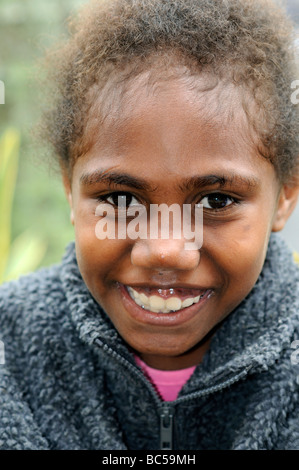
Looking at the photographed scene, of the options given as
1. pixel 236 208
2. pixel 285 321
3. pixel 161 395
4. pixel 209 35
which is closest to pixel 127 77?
pixel 209 35

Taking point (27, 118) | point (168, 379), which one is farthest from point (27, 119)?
point (168, 379)

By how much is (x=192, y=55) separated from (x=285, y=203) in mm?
362

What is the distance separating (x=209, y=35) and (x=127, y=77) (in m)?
0.14

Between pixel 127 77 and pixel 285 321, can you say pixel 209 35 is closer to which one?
pixel 127 77

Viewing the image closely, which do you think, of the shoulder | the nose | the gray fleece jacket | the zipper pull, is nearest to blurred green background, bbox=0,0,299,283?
the shoulder

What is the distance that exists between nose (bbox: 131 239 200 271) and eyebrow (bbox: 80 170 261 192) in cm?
8

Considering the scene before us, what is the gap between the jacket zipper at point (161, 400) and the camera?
1081 mm

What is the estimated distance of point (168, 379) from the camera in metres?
1.22

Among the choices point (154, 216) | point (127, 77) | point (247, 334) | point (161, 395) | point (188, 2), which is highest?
point (188, 2)

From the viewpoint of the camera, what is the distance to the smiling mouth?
103cm

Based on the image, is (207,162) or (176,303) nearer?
(207,162)

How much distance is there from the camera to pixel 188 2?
100cm

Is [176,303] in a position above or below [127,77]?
below

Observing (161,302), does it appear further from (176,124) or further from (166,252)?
(176,124)
